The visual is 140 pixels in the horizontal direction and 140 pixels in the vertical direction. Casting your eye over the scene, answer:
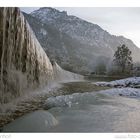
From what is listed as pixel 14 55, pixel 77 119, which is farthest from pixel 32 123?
pixel 14 55

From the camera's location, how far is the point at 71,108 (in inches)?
108

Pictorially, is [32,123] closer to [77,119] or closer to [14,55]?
[77,119]

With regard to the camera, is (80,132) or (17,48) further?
(17,48)

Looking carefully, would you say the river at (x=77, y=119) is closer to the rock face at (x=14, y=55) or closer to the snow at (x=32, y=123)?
the snow at (x=32, y=123)

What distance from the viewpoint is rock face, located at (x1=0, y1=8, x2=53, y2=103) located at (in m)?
2.61

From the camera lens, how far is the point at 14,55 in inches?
116

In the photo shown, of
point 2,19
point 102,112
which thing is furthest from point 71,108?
point 2,19

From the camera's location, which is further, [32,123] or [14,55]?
[14,55]

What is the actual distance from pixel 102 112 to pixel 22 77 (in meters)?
1.29

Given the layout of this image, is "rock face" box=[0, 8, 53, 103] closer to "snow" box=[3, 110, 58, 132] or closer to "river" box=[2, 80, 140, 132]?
"river" box=[2, 80, 140, 132]

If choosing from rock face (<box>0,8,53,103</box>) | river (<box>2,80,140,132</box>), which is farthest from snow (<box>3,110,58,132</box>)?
rock face (<box>0,8,53,103</box>)

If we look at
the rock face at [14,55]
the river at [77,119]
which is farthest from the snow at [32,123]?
the rock face at [14,55]
